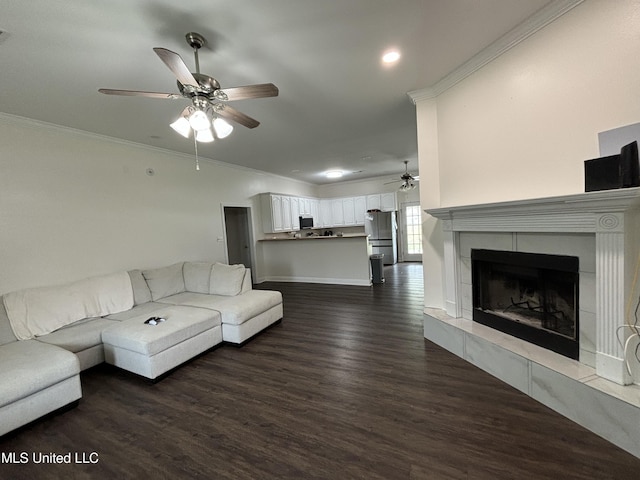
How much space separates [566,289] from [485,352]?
32.9 inches

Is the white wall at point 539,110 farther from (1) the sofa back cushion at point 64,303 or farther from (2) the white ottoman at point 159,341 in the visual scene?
(1) the sofa back cushion at point 64,303

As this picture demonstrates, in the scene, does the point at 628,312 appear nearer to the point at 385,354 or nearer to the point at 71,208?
the point at 385,354

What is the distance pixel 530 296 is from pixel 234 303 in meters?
3.21

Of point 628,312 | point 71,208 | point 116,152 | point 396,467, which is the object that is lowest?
point 396,467

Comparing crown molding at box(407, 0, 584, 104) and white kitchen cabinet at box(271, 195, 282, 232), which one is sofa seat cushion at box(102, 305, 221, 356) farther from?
white kitchen cabinet at box(271, 195, 282, 232)

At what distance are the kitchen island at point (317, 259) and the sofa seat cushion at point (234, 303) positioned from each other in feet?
8.49

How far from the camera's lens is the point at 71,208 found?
350 cm

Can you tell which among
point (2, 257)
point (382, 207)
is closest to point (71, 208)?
point (2, 257)

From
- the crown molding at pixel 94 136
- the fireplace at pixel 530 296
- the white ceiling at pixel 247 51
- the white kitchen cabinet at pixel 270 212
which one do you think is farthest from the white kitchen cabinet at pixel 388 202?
the fireplace at pixel 530 296

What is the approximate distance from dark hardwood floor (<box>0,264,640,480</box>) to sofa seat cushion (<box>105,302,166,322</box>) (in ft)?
1.97

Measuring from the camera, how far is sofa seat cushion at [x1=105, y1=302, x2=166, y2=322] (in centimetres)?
320

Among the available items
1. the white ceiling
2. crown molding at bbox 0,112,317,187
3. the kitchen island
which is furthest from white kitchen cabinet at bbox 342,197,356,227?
the white ceiling

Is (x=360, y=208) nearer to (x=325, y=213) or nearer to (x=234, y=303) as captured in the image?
(x=325, y=213)

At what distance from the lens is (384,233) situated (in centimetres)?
846
